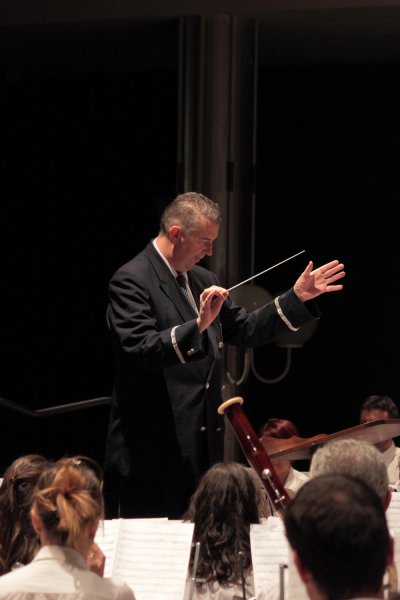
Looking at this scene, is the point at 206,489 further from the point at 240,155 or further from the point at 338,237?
the point at 338,237

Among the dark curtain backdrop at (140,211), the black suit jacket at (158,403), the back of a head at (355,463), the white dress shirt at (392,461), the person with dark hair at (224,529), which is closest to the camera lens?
the back of a head at (355,463)

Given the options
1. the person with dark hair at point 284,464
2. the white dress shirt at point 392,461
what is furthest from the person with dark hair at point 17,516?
the white dress shirt at point 392,461

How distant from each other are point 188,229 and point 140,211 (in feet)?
10.0

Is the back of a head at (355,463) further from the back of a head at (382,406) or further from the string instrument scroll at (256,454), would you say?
the back of a head at (382,406)

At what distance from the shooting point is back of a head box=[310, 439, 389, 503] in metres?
2.16

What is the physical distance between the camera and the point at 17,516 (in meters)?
2.63

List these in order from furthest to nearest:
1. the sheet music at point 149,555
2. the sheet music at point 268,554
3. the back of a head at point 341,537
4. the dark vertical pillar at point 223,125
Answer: the dark vertical pillar at point 223,125
the sheet music at point 149,555
the sheet music at point 268,554
the back of a head at point 341,537

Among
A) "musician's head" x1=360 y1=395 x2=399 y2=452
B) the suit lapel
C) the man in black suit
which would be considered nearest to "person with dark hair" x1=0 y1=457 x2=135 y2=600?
the man in black suit

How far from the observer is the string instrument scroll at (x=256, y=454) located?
104 inches

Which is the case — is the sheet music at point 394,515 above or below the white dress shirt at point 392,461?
above

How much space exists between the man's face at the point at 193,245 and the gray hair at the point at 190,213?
18mm

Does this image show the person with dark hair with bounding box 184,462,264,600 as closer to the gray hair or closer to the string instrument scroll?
the string instrument scroll

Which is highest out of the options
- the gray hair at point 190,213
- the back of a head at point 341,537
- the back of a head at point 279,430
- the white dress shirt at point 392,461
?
the gray hair at point 190,213

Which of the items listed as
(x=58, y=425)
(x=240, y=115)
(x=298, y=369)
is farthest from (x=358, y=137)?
(x=58, y=425)
